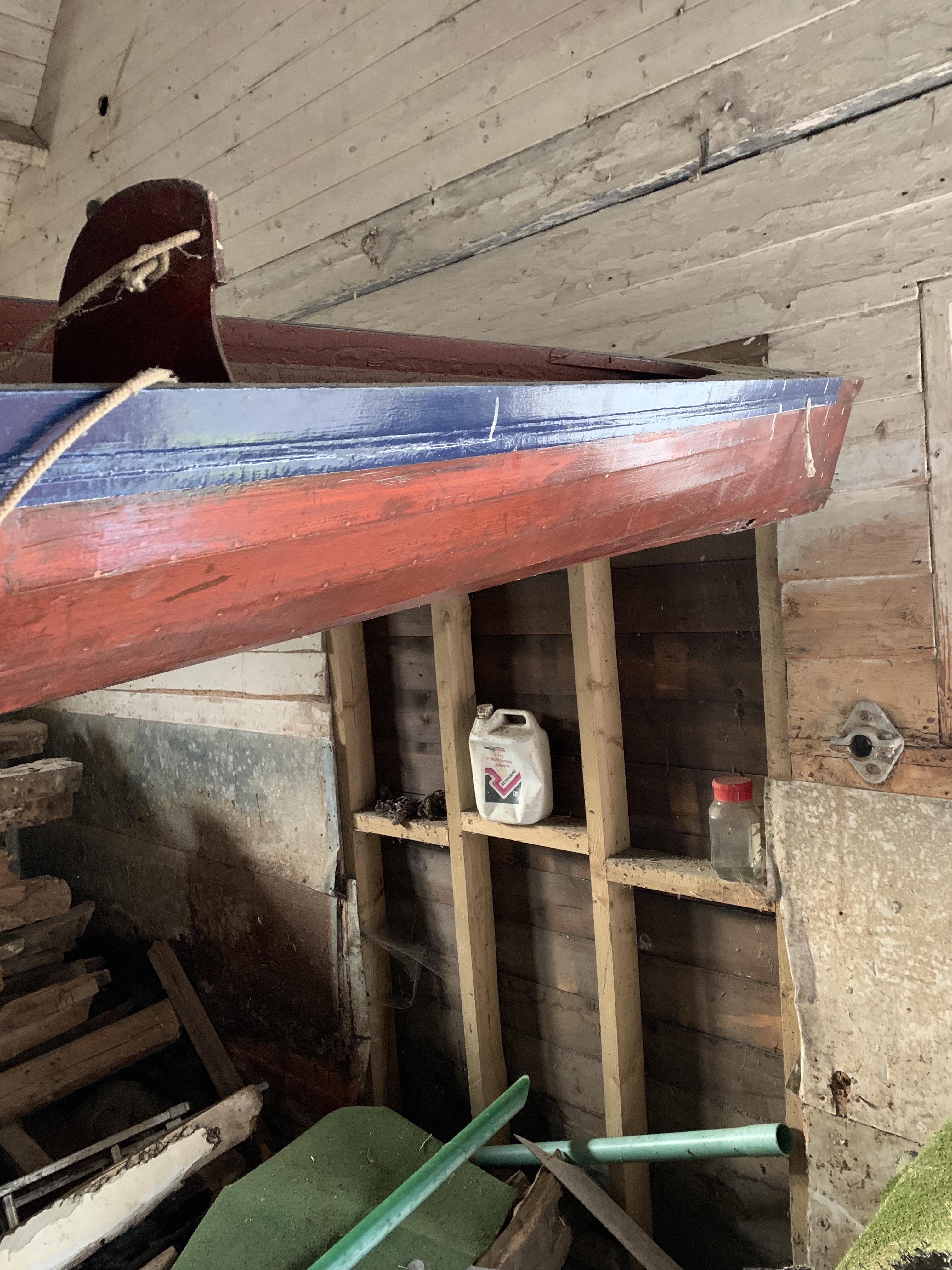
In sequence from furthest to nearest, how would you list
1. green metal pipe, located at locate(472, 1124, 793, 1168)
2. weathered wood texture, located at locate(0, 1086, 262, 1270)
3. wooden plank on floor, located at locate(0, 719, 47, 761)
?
wooden plank on floor, located at locate(0, 719, 47, 761) → weathered wood texture, located at locate(0, 1086, 262, 1270) → green metal pipe, located at locate(472, 1124, 793, 1168)

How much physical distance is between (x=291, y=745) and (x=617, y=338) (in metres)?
1.45

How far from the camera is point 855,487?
55.0 inches

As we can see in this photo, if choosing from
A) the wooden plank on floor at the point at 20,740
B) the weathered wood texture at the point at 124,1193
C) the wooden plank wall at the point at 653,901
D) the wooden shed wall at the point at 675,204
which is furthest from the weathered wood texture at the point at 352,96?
the weathered wood texture at the point at 124,1193

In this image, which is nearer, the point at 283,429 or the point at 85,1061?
the point at 283,429

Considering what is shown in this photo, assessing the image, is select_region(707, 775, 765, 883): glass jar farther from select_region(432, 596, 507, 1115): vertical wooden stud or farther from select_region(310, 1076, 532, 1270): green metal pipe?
select_region(310, 1076, 532, 1270): green metal pipe

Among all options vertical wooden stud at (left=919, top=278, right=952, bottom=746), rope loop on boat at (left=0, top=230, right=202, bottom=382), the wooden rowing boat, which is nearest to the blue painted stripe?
the wooden rowing boat

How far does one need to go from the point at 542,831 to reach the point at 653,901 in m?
0.28

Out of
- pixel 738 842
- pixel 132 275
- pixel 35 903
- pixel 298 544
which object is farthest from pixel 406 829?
pixel 132 275

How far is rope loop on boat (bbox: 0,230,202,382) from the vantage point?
22.7 inches

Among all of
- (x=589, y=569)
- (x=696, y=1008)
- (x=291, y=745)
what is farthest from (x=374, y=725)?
(x=696, y=1008)

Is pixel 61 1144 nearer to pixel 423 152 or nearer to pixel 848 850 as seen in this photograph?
pixel 848 850

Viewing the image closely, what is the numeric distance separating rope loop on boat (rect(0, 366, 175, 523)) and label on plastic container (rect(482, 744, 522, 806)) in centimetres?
150

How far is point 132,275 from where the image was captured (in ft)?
1.92

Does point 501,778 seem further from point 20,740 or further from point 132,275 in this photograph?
point 20,740
